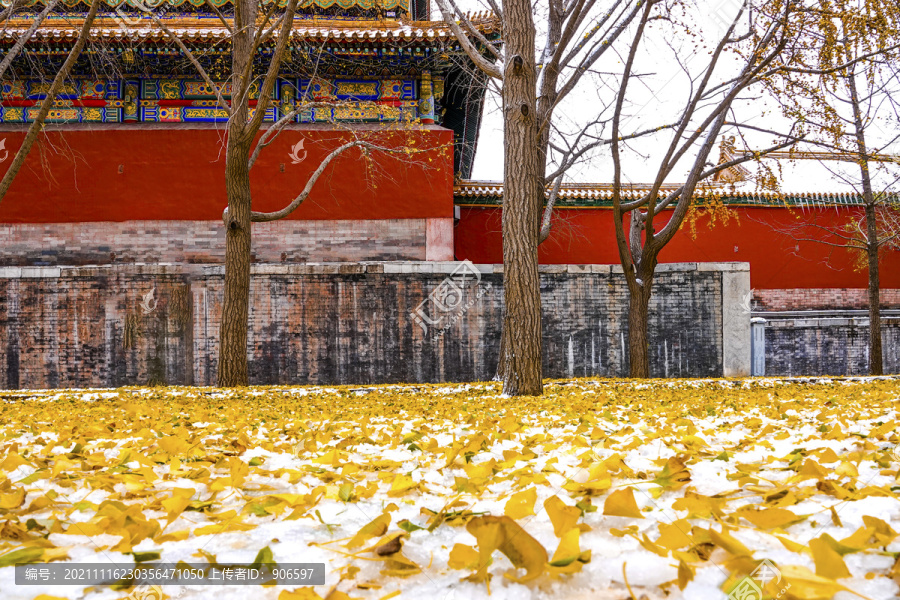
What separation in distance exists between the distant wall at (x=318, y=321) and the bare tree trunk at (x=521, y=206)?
4982mm

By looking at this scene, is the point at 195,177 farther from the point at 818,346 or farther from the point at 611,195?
the point at 818,346

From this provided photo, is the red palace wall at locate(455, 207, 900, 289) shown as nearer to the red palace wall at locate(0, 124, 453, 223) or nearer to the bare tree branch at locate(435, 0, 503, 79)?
the red palace wall at locate(0, 124, 453, 223)

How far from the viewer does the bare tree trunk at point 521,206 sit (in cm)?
632

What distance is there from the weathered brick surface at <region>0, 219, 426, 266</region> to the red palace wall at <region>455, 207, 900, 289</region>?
3424 mm

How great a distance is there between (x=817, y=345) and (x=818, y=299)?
2.33 metres

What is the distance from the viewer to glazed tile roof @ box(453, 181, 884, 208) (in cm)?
1410

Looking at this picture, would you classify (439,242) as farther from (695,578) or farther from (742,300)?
(695,578)

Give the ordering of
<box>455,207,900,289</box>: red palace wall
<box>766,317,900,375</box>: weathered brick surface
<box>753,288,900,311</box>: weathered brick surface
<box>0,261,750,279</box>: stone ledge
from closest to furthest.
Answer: <box>0,261,750,279</box>: stone ledge
<box>766,317,900,375</box>: weathered brick surface
<box>455,207,900,289</box>: red palace wall
<box>753,288,900,311</box>: weathered brick surface

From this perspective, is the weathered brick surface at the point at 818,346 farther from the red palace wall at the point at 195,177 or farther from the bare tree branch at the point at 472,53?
the bare tree branch at the point at 472,53

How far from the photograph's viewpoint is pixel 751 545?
108 centimetres

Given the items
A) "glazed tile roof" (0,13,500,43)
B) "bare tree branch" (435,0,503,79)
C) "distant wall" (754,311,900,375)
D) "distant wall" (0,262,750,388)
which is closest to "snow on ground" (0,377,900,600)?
"bare tree branch" (435,0,503,79)

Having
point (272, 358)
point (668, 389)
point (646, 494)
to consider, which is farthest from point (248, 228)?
point (646, 494)

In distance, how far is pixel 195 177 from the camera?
12227 mm

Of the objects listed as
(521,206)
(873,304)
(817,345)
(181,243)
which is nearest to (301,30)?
(181,243)
